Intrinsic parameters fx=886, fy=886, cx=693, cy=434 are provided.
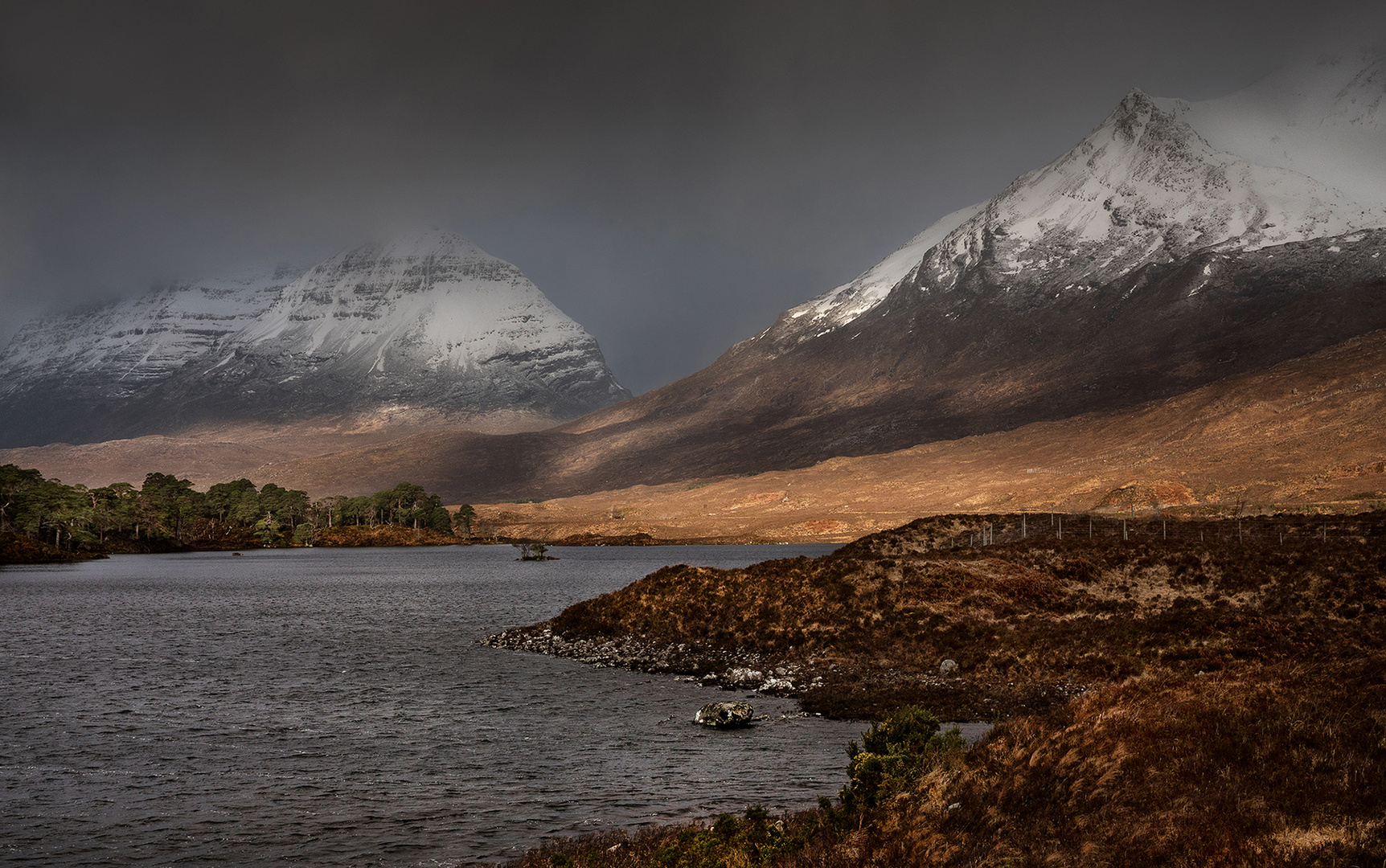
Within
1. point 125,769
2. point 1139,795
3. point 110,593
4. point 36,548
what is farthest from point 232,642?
point 36,548

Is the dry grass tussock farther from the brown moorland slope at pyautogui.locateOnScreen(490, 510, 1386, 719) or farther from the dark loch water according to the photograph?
the brown moorland slope at pyautogui.locateOnScreen(490, 510, 1386, 719)

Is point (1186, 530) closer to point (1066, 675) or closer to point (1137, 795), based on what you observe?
point (1066, 675)

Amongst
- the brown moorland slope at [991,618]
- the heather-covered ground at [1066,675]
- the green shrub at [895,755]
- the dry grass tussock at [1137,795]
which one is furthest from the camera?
the brown moorland slope at [991,618]

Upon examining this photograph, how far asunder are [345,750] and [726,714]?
13222mm

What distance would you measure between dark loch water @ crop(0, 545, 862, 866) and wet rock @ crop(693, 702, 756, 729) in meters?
0.66

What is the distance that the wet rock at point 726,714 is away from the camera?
3219 cm

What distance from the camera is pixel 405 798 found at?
24641mm

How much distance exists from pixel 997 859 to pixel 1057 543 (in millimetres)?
49730

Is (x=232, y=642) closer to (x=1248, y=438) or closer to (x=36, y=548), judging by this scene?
(x=36, y=548)

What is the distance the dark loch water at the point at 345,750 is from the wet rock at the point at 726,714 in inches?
25.8

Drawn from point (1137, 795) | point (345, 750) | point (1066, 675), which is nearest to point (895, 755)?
point (1137, 795)

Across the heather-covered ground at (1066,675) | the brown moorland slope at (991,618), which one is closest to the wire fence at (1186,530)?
the heather-covered ground at (1066,675)

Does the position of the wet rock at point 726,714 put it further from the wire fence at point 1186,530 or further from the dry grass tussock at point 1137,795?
the wire fence at point 1186,530

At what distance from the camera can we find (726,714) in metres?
32.3
